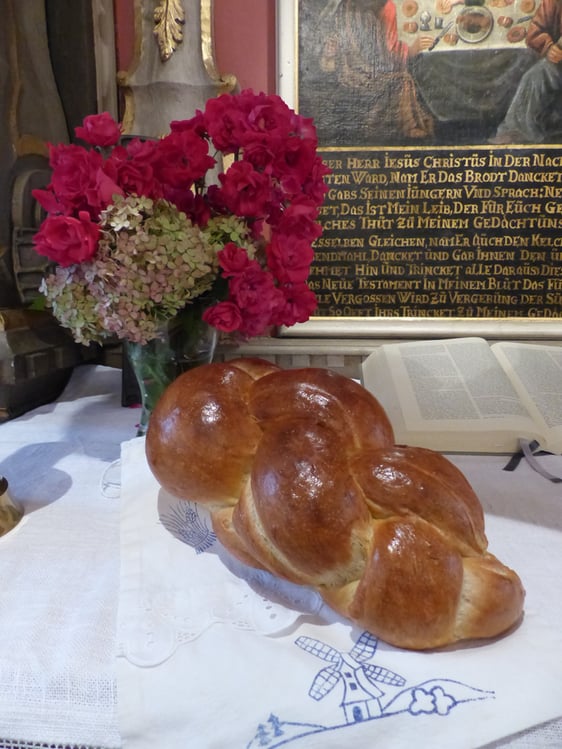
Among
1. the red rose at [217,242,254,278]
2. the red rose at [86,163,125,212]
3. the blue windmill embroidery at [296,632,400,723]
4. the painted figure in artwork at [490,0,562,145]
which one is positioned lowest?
the blue windmill embroidery at [296,632,400,723]

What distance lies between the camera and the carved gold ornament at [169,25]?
1.26 meters

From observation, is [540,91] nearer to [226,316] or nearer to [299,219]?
[299,219]

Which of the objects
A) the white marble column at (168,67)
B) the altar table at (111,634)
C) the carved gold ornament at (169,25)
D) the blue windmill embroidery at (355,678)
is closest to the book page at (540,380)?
the altar table at (111,634)

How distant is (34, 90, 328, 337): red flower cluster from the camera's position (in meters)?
0.62

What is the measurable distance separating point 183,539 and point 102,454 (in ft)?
1.12

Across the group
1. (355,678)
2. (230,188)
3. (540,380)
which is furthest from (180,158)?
(540,380)

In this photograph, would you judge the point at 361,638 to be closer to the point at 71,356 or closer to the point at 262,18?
the point at 71,356

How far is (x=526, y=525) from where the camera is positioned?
621 mm

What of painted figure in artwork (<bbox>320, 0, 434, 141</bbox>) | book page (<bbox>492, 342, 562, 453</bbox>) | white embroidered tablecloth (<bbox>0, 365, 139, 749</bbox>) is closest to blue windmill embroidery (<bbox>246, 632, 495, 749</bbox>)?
white embroidered tablecloth (<bbox>0, 365, 139, 749</bbox>)

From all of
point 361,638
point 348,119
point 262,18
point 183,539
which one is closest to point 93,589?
point 183,539

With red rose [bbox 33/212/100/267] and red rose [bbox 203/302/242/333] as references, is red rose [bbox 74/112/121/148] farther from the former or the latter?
red rose [bbox 203/302/242/333]

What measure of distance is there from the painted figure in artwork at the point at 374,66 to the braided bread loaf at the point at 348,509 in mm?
1058

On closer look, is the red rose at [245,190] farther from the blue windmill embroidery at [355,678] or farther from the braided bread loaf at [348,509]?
the blue windmill embroidery at [355,678]

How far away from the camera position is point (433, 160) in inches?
53.2
